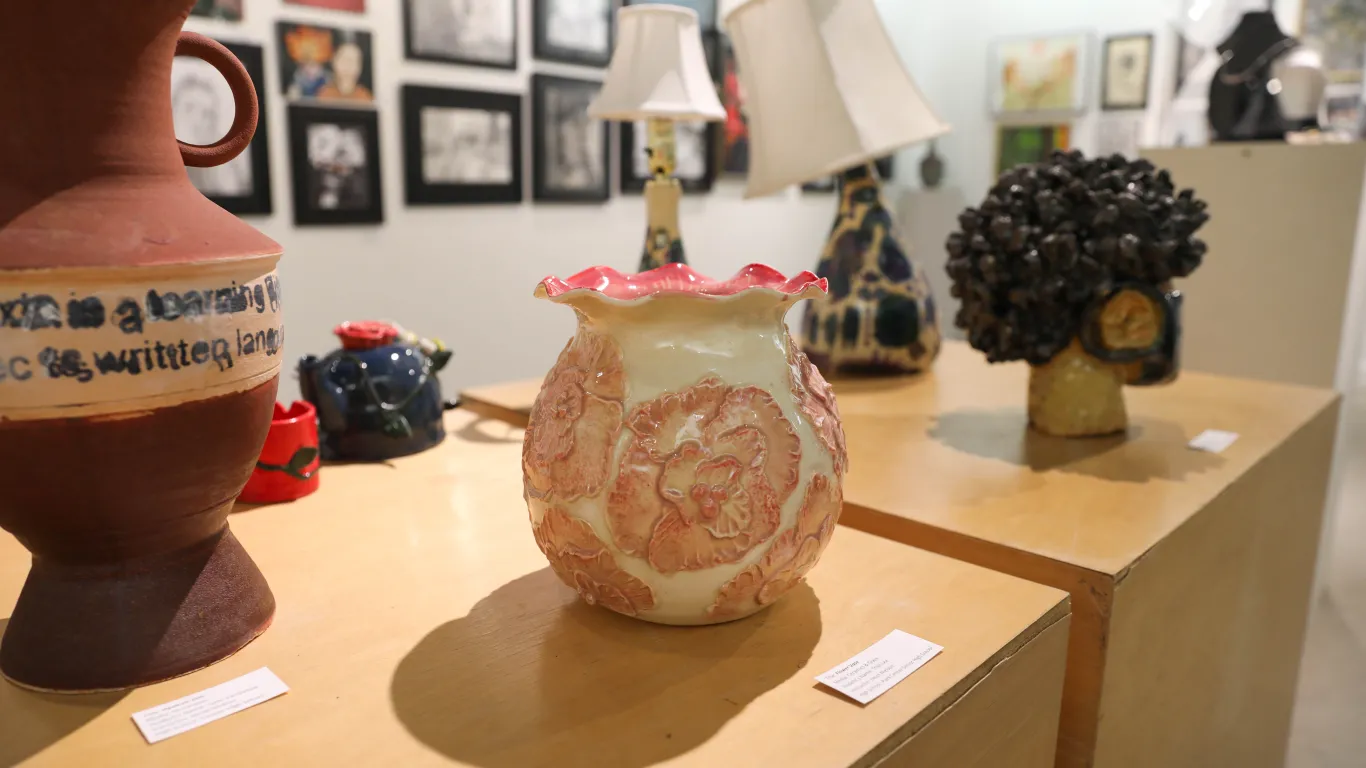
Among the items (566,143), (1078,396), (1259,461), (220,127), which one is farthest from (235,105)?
(566,143)

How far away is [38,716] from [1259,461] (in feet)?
4.11

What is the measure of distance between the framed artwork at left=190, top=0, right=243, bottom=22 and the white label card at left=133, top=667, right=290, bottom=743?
4.86 feet

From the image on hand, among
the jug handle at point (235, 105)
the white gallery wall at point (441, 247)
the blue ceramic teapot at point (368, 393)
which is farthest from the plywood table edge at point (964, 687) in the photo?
the white gallery wall at point (441, 247)

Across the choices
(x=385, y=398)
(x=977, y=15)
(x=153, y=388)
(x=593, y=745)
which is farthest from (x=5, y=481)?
(x=977, y=15)

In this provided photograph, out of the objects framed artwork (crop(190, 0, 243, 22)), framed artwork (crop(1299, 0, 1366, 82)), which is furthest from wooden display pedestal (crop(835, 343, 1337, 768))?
framed artwork (crop(1299, 0, 1366, 82))

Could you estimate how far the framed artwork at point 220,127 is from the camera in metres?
1.74

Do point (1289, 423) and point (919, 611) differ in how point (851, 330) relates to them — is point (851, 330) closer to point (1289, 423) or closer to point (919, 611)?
point (1289, 423)

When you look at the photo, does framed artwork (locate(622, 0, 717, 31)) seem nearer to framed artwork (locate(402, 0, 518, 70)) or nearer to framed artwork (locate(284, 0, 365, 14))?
framed artwork (locate(402, 0, 518, 70))

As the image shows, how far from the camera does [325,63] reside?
6.25 feet

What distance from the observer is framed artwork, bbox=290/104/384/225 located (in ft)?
6.23

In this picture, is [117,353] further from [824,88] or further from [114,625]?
[824,88]

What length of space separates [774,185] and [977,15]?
239 cm

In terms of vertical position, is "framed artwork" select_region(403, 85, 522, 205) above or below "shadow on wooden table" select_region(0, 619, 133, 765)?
above

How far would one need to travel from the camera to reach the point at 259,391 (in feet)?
2.14
